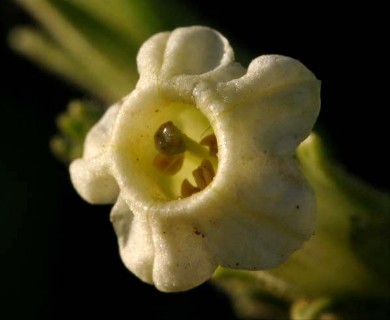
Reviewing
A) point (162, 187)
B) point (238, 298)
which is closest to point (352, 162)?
point (238, 298)

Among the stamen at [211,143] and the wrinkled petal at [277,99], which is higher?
the wrinkled petal at [277,99]

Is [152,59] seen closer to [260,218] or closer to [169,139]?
[169,139]

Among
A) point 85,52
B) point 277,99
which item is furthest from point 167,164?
point 85,52

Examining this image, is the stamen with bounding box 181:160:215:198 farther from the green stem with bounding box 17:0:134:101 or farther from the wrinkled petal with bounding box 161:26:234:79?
the green stem with bounding box 17:0:134:101

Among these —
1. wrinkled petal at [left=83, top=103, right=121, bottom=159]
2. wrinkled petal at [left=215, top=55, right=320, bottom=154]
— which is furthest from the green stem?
wrinkled petal at [left=215, top=55, right=320, bottom=154]

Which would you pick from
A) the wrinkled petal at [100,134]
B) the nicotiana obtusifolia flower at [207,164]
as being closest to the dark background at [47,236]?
the wrinkled petal at [100,134]

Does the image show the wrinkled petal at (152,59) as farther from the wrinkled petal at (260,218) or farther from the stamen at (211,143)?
the wrinkled petal at (260,218)

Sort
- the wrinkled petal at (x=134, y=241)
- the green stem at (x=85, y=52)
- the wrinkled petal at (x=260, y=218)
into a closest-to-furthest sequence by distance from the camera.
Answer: the wrinkled petal at (x=260, y=218) → the wrinkled petal at (x=134, y=241) → the green stem at (x=85, y=52)

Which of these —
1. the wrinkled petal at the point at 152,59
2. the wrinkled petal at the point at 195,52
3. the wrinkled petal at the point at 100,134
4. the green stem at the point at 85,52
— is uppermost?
the wrinkled petal at the point at 152,59
